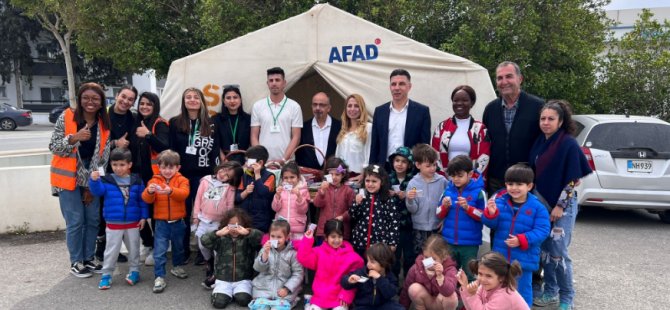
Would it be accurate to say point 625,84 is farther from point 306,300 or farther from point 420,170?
point 306,300

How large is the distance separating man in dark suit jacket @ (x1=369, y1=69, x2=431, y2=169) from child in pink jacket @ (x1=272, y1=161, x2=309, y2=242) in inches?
32.3

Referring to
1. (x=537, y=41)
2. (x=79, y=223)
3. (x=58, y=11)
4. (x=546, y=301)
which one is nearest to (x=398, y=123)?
(x=546, y=301)

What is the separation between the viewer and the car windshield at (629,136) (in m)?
6.77

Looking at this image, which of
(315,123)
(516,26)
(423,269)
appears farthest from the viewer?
(516,26)

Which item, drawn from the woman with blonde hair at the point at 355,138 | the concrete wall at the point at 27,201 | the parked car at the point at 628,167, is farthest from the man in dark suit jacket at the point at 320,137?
the parked car at the point at 628,167

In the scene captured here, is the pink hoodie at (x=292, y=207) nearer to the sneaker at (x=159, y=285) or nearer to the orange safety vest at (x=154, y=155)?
the sneaker at (x=159, y=285)

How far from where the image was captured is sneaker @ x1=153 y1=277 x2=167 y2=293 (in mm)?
4410

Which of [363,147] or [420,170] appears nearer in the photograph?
[420,170]

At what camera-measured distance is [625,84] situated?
11.2m

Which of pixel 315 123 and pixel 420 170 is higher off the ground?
pixel 315 123

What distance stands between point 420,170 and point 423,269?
877 mm

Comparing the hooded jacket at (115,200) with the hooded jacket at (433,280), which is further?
the hooded jacket at (115,200)

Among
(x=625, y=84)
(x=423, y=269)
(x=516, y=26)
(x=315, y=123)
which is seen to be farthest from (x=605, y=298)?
(x=625, y=84)

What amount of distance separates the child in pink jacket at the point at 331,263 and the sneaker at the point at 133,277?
1775 mm
